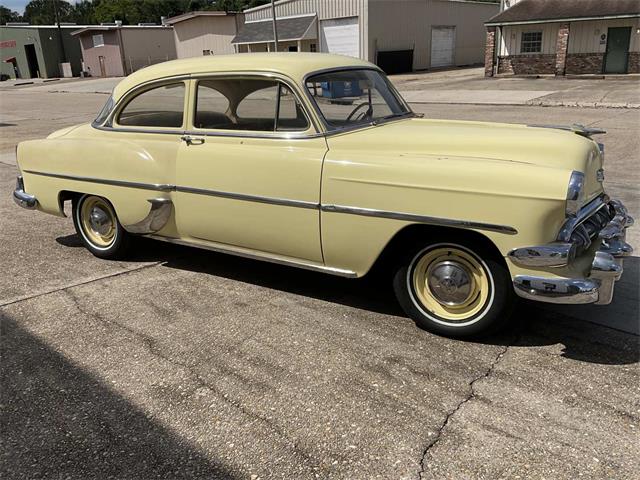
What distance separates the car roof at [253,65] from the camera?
4109 mm

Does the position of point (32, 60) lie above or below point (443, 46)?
above

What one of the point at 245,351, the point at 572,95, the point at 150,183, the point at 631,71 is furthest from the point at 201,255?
the point at 631,71

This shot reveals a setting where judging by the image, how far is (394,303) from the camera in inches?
165

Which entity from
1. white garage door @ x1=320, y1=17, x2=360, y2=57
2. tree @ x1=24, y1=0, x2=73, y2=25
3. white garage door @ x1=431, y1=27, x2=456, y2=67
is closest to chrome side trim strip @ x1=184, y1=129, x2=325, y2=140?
white garage door @ x1=320, y1=17, x2=360, y2=57

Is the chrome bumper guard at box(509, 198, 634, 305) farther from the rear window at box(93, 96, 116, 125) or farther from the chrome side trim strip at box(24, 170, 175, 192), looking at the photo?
the rear window at box(93, 96, 116, 125)

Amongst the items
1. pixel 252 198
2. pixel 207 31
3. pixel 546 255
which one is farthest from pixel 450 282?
pixel 207 31

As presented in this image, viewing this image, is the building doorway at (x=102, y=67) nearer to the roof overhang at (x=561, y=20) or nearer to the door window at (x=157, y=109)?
the roof overhang at (x=561, y=20)

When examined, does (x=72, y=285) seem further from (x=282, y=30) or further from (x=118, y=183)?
(x=282, y=30)

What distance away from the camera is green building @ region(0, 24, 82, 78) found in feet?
180

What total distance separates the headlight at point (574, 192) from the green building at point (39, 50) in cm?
5890

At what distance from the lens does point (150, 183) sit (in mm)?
4523

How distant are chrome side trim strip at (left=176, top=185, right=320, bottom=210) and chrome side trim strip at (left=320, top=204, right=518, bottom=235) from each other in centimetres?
14

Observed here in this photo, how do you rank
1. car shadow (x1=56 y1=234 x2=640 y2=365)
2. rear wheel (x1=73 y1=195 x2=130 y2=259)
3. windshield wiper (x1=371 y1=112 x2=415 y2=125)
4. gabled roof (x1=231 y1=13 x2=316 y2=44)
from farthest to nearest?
gabled roof (x1=231 y1=13 x2=316 y2=44), rear wheel (x1=73 y1=195 x2=130 y2=259), windshield wiper (x1=371 y1=112 x2=415 y2=125), car shadow (x1=56 y1=234 x2=640 y2=365)

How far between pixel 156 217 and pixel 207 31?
42.0m
